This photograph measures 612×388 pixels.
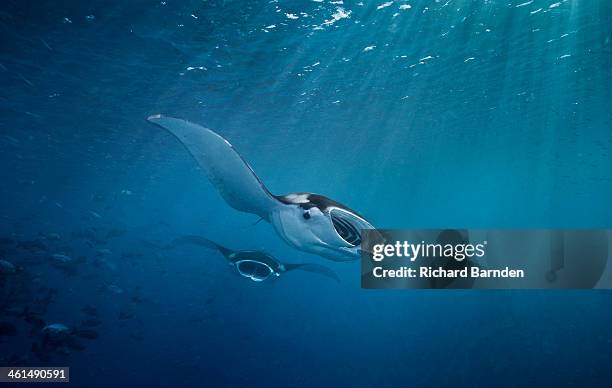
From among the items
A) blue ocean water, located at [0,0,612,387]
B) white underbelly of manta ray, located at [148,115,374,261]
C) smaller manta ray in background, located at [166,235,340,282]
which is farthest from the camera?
blue ocean water, located at [0,0,612,387]

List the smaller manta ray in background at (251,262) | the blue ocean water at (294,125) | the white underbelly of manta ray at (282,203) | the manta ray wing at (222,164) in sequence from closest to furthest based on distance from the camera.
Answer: the manta ray wing at (222,164), the white underbelly of manta ray at (282,203), the smaller manta ray in background at (251,262), the blue ocean water at (294,125)

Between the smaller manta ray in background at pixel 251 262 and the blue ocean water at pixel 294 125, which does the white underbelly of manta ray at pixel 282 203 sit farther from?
the blue ocean water at pixel 294 125

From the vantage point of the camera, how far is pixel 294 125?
21.9 meters

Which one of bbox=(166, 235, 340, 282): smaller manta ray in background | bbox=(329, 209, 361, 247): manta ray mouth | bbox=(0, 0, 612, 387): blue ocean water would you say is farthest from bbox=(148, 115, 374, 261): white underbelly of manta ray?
bbox=(0, 0, 612, 387): blue ocean water

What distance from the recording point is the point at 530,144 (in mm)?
28266

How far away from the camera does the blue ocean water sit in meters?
10.7

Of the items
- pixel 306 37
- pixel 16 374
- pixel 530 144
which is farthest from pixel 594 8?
pixel 530 144

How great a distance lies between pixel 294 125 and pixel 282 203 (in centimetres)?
1792

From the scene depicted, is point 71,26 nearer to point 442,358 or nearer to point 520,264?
point 520,264

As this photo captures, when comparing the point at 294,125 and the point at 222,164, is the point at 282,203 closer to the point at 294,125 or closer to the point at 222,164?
the point at 222,164

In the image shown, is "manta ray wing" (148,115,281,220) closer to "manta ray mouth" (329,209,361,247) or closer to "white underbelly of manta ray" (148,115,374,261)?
"white underbelly of manta ray" (148,115,374,261)

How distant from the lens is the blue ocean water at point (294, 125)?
10.7 meters

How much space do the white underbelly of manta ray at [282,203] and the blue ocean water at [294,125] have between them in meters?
4.12

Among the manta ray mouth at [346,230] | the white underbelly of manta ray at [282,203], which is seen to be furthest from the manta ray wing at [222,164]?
the manta ray mouth at [346,230]
